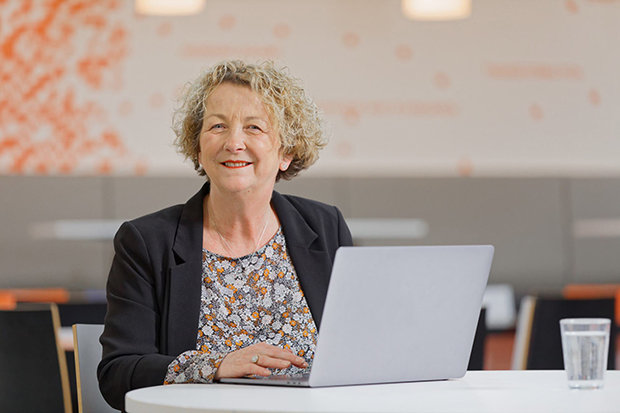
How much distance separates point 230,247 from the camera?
2.05 m

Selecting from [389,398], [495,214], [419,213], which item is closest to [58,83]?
[419,213]

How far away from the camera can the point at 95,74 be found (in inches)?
198

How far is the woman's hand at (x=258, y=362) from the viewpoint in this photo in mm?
1522

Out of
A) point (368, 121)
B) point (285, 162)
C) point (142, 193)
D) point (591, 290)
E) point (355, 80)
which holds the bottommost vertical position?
point (591, 290)

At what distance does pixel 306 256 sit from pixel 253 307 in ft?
0.65

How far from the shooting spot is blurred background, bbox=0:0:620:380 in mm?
4949

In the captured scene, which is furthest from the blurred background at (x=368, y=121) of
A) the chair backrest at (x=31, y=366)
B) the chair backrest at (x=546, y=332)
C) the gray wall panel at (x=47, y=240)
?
the chair backrest at (x=31, y=366)

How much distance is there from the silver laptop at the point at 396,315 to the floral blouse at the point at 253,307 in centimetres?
37

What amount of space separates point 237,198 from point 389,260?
2.31 ft

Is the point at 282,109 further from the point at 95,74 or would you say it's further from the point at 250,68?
the point at 95,74

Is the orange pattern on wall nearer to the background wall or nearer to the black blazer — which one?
the background wall

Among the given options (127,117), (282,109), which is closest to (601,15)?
(127,117)

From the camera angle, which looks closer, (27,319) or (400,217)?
(27,319)

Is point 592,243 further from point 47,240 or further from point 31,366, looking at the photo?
point 31,366
